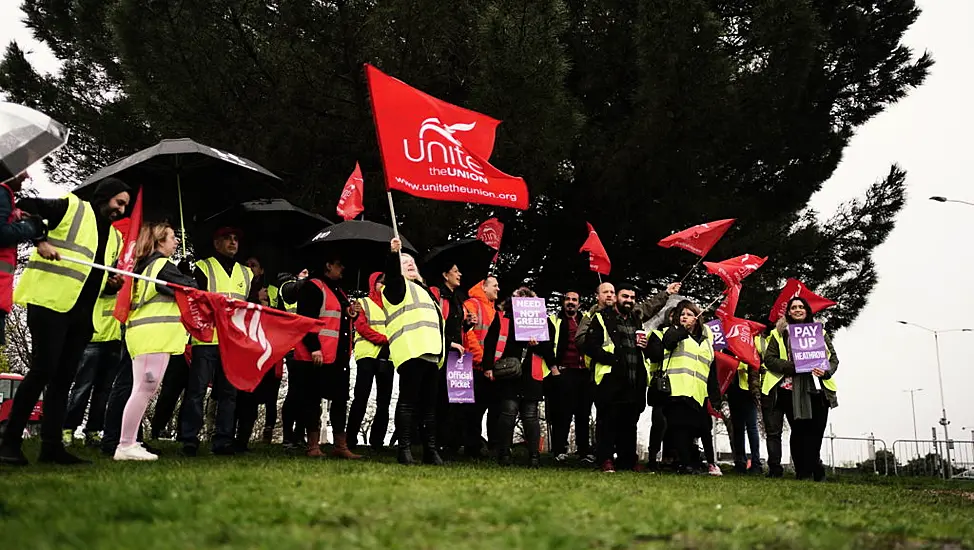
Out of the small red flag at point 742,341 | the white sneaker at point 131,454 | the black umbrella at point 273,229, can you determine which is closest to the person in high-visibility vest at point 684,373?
the small red flag at point 742,341

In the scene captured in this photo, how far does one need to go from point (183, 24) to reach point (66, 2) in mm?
4058

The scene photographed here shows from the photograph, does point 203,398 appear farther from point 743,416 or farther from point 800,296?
point 800,296

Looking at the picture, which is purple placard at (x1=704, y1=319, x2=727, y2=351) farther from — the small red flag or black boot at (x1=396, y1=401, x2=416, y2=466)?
black boot at (x1=396, y1=401, x2=416, y2=466)

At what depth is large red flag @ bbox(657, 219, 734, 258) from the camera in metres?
12.4

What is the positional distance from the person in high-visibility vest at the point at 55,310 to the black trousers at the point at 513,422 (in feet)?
13.6

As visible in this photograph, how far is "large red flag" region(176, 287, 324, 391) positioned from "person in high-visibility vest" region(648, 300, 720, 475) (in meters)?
4.03

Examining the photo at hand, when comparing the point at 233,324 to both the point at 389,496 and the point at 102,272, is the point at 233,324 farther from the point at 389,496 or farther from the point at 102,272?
the point at 389,496

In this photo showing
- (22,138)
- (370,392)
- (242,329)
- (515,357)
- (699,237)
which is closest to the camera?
(22,138)

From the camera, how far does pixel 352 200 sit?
1121 centimetres

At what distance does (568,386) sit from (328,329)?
4.19 metres

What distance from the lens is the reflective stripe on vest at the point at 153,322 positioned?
6.74 m

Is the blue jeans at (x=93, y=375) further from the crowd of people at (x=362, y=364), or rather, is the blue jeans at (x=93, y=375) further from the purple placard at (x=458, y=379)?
the purple placard at (x=458, y=379)

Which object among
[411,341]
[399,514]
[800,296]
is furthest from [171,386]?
[800,296]

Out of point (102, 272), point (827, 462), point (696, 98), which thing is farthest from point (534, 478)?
point (827, 462)
